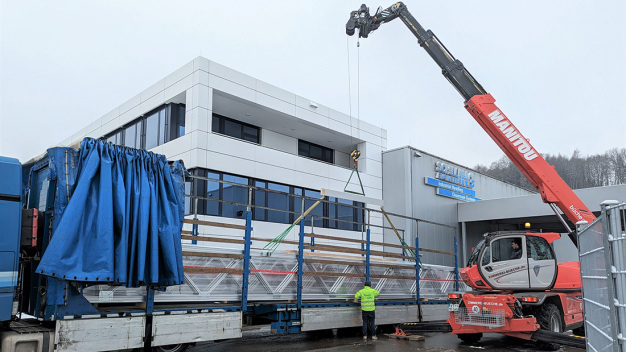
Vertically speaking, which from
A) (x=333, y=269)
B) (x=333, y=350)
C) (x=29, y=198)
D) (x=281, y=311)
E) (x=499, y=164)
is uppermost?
(x=499, y=164)

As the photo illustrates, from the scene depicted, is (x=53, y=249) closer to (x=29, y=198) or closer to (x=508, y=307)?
(x=29, y=198)

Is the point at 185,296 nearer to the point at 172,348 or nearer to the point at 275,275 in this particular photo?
the point at 172,348

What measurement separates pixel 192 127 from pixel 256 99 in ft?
11.8

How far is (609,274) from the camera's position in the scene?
371cm

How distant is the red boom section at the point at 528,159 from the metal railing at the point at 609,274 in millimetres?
8857

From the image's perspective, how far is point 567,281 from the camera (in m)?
12.4

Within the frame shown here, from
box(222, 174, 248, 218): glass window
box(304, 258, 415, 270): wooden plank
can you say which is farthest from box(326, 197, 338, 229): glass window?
box(304, 258, 415, 270): wooden plank

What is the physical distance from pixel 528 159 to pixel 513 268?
284cm

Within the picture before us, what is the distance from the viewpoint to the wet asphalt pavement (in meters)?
10.9

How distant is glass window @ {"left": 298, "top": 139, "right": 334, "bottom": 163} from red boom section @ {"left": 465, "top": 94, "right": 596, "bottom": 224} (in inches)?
559

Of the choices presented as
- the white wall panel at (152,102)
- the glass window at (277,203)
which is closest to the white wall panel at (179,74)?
the white wall panel at (152,102)

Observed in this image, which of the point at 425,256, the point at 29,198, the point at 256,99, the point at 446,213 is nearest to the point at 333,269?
the point at 29,198

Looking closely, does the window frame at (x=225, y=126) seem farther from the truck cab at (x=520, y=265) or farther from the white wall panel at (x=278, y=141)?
the truck cab at (x=520, y=265)

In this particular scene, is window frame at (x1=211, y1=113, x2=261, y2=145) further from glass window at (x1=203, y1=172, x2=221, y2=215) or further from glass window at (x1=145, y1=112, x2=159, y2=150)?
glass window at (x1=203, y1=172, x2=221, y2=215)
